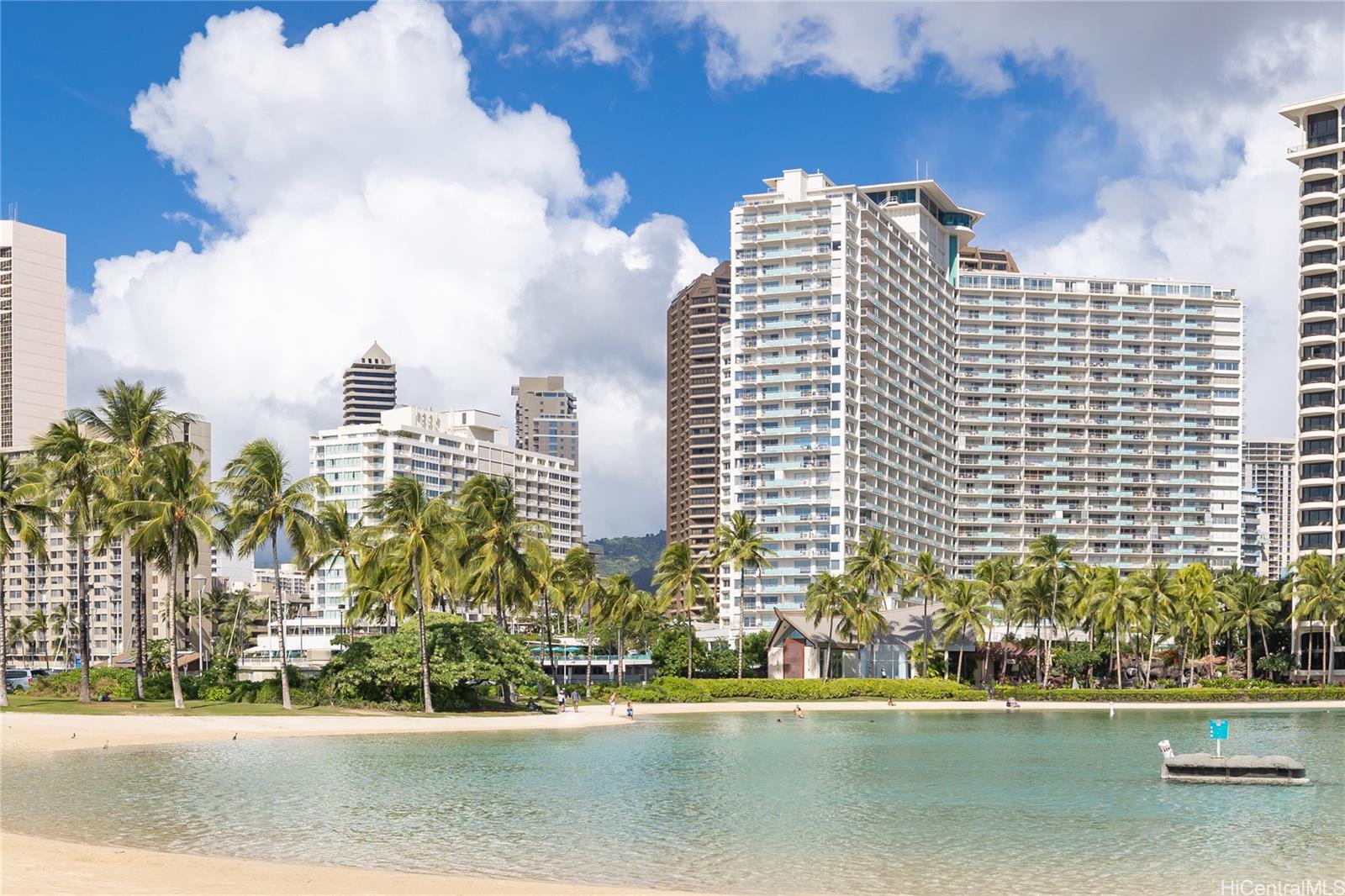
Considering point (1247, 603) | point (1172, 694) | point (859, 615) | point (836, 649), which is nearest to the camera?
point (1172, 694)

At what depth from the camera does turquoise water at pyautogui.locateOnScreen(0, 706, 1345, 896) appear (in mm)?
30078

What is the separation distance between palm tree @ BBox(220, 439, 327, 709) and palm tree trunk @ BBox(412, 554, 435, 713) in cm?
644

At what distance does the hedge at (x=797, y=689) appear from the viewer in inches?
4444

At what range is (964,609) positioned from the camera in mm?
128500

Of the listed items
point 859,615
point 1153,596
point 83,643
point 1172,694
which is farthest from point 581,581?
point 1153,596

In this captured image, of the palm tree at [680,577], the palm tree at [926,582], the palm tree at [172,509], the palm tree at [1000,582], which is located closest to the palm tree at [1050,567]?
the palm tree at [1000,582]

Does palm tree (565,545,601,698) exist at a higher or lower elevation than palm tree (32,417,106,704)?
lower

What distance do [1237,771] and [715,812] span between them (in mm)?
20888

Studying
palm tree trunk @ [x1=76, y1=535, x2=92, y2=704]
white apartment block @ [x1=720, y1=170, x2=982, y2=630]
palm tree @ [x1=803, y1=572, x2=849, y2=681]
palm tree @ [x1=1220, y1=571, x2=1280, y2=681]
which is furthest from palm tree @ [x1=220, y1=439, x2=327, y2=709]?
white apartment block @ [x1=720, y1=170, x2=982, y2=630]

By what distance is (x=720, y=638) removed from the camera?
178m

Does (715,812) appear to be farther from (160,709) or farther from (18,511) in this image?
(18,511)

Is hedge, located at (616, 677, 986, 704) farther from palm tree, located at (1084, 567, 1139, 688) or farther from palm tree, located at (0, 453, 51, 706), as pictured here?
palm tree, located at (0, 453, 51, 706)

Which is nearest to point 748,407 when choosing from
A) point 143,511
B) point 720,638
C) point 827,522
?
point 827,522

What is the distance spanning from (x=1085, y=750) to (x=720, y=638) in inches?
4574
